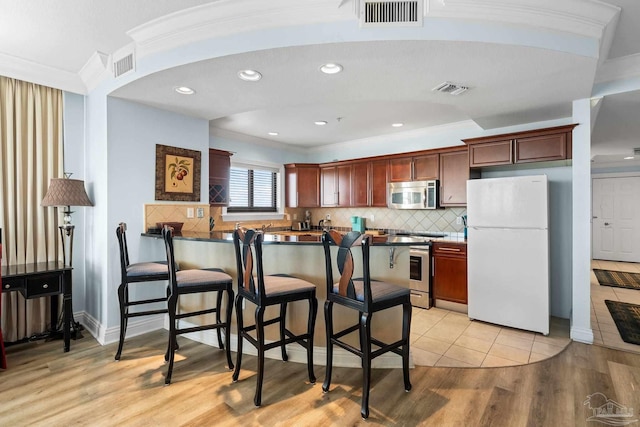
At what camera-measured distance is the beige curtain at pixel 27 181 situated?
2.96m

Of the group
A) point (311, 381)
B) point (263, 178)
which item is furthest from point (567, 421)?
point (263, 178)

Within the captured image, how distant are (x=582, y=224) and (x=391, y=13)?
2.74m

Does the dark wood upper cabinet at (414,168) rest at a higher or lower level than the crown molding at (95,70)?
lower

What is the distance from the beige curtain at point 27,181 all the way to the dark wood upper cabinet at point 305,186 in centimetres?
351

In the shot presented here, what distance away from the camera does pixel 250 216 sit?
554 cm

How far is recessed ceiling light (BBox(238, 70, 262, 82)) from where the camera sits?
2443mm

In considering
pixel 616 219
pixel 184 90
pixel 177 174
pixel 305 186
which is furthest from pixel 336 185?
pixel 616 219

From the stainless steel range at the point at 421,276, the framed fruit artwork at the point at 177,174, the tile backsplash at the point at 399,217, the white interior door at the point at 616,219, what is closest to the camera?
the framed fruit artwork at the point at 177,174

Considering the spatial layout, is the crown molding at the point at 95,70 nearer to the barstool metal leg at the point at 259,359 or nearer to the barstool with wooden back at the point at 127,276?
the barstool with wooden back at the point at 127,276

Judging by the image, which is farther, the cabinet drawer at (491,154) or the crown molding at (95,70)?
the cabinet drawer at (491,154)

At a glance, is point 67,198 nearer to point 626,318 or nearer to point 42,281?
point 42,281

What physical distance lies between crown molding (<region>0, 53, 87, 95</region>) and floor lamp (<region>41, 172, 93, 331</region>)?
93 cm

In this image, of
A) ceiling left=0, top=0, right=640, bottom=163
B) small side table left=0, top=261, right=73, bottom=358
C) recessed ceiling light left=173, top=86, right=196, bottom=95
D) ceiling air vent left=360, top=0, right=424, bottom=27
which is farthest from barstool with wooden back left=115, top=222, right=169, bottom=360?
ceiling air vent left=360, top=0, right=424, bottom=27

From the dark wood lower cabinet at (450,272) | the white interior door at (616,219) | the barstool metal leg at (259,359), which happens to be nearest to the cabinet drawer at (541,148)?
the dark wood lower cabinet at (450,272)
